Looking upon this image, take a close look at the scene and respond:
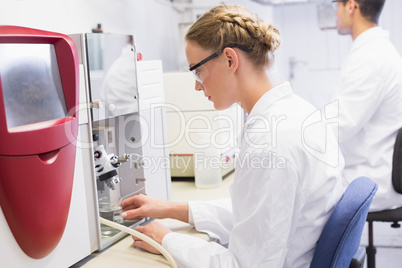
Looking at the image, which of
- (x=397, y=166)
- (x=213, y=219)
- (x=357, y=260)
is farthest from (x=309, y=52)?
(x=357, y=260)

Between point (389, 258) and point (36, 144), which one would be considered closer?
point (36, 144)

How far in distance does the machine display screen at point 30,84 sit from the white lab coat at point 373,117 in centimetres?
147

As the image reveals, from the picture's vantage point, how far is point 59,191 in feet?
3.33

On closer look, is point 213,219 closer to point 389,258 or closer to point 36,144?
point 36,144

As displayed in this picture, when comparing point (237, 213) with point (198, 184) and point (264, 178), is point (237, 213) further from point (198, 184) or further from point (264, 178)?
point (198, 184)

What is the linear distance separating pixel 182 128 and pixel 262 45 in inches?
34.6

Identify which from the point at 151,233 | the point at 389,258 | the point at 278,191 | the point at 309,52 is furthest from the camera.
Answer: the point at 309,52

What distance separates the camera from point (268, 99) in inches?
47.4

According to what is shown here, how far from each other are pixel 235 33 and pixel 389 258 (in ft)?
7.76

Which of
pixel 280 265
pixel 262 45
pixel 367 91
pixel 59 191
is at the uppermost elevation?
pixel 262 45

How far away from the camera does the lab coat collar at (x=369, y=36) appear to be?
2209 millimetres

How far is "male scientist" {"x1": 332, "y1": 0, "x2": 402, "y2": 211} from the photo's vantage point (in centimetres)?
206

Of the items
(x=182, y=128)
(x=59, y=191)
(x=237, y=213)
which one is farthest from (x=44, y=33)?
(x=182, y=128)

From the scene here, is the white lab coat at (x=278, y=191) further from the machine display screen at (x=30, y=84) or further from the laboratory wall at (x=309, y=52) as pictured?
the laboratory wall at (x=309, y=52)
